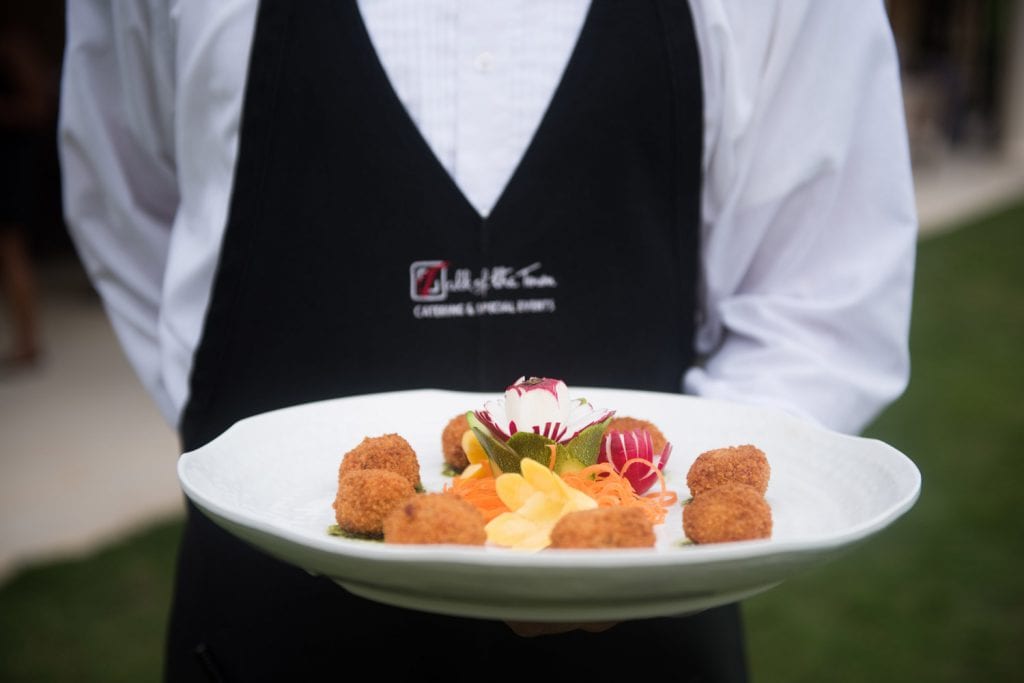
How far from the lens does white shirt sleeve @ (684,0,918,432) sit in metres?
1.47

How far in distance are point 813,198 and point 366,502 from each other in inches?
31.0

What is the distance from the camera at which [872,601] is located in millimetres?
3643

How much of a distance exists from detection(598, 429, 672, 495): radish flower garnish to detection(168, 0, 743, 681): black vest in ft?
0.93

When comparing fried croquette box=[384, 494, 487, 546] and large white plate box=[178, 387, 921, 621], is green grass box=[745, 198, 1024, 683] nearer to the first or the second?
large white plate box=[178, 387, 921, 621]

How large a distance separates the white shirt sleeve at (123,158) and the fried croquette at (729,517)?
844mm

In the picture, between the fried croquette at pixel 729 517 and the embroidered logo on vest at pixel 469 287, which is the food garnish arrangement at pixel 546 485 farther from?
the embroidered logo on vest at pixel 469 287

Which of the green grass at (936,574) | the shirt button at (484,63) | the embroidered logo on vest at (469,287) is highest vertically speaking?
the shirt button at (484,63)

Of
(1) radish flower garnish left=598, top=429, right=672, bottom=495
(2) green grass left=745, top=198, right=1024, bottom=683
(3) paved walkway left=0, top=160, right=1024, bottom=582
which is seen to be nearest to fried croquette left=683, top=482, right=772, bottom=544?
(1) radish flower garnish left=598, top=429, right=672, bottom=495

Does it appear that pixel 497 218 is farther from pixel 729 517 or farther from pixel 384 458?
pixel 729 517

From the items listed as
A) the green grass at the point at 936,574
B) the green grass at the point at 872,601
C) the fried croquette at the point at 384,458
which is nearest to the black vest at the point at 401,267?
the fried croquette at the point at 384,458

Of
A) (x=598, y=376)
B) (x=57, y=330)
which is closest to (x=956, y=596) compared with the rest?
(x=598, y=376)

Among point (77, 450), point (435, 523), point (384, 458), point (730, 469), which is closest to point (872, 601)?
point (730, 469)

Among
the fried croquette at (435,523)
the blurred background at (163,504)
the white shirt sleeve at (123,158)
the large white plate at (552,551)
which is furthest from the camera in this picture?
the blurred background at (163,504)

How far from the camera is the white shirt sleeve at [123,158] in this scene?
5.05 ft
